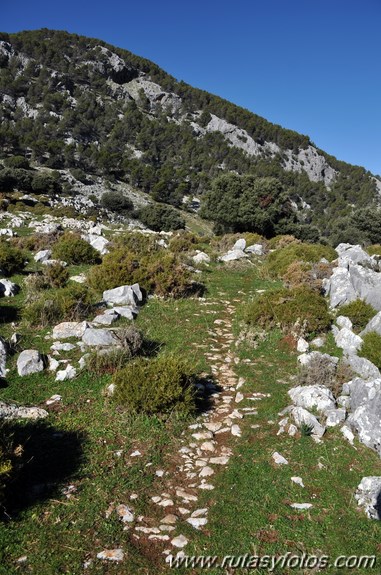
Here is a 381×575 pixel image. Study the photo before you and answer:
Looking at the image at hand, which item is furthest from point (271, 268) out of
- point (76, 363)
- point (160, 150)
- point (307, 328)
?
point (160, 150)

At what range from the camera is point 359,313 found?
39.2 ft

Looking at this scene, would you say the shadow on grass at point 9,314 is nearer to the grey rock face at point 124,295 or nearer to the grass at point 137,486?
the grey rock face at point 124,295

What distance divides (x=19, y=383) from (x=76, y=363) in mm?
1229

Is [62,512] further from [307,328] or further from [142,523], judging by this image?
[307,328]

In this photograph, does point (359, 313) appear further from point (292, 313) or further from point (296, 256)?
point (296, 256)

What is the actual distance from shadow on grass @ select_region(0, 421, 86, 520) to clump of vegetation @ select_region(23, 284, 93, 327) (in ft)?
15.0

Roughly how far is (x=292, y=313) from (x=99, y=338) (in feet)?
18.7

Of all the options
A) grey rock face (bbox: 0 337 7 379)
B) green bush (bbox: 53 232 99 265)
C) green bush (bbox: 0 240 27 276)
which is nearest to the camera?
grey rock face (bbox: 0 337 7 379)

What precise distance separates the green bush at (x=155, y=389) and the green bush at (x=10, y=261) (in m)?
10.1

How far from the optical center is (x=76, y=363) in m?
8.72

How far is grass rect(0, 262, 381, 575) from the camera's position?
456 cm

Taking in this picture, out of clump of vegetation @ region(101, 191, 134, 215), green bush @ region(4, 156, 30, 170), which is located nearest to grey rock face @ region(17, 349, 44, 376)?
clump of vegetation @ region(101, 191, 134, 215)

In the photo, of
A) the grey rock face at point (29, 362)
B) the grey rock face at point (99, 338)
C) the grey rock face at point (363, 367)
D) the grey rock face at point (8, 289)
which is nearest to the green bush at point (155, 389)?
the grey rock face at point (99, 338)

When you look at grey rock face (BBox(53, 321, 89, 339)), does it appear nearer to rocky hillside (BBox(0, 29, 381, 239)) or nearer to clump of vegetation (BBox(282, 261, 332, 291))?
clump of vegetation (BBox(282, 261, 332, 291))
